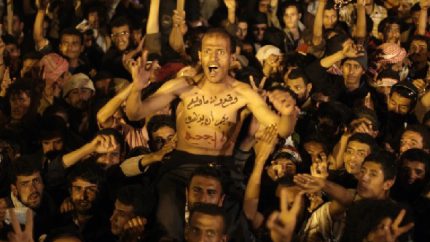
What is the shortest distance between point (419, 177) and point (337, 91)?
2575 mm

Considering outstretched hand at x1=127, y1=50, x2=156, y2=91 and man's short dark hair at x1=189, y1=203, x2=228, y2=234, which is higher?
outstretched hand at x1=127, y1=50, x2=156, y2=91

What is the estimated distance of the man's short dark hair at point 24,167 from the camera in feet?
22.7

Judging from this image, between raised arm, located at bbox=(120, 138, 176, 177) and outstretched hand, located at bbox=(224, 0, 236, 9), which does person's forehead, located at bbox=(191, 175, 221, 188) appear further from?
outstretched hand, located at bbox=(224, 0, 236, 9)

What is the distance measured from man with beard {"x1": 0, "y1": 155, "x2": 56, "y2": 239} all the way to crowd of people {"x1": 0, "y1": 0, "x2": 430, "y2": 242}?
0.04 feet

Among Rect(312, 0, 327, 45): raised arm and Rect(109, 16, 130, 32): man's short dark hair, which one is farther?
Rect(312, 0, 327, 45): raised arm

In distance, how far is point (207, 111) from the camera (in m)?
7.02

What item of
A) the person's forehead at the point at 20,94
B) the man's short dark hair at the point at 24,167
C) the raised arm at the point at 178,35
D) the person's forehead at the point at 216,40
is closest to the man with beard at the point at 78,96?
the person's forehead at the point at 20,94

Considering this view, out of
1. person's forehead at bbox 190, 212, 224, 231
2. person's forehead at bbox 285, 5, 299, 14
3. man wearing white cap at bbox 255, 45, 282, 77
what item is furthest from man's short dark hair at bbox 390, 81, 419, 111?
person's forehead at bbox 190, 212, 224, 231

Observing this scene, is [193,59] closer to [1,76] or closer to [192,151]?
[1,76]

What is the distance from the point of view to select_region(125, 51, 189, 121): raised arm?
6.48 metres

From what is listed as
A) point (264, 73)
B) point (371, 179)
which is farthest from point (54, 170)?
point (264, 73)

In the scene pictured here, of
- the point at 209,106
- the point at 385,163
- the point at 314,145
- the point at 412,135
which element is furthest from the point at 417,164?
the point at 209,106

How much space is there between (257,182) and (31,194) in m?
1.63

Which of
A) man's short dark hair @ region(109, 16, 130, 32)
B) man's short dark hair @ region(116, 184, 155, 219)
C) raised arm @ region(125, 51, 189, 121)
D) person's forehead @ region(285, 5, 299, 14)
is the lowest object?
man's short dark hair @ region(116, 184, 155, 219)
